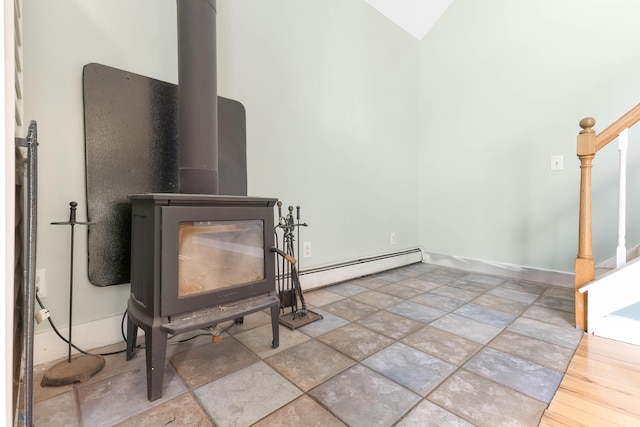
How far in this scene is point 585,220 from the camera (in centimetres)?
158

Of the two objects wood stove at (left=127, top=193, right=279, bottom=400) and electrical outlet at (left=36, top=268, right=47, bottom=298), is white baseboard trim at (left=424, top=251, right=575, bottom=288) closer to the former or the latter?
wood stove at (left=127, top=193, right=279, bottom=400)

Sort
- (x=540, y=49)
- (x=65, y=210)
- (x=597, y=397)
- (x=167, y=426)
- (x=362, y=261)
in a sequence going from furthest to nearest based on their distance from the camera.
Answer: (x=362, y=261)
(x=540, y=49)
(x=65, y=210)
(x=597, y=397)
(x=167, y=426)

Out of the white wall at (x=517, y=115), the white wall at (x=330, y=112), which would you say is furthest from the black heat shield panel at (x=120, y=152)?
Answer: the white wall at (x=517, y=115)

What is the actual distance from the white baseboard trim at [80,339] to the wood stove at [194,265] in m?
0.22

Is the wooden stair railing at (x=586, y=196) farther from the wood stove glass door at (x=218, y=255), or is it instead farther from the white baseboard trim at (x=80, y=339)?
the white baseboard trim at (x=80, y=339)

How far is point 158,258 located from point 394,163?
7.97ft

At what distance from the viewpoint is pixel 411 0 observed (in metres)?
2.77

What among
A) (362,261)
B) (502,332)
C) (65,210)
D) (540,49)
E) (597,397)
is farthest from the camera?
(362,261)

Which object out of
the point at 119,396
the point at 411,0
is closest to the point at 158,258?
the point at 119,396

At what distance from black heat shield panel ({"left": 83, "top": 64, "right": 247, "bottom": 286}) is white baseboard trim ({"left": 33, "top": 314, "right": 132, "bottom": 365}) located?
0.20 meters

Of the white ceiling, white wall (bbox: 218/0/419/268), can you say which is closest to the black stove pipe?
white wall (bbox: 218/0/419/268)

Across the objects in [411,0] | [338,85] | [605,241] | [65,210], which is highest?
[411,0]

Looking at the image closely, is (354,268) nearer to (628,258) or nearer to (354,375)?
(354,375)

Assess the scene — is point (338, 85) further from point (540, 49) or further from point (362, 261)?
point (540, 49)
